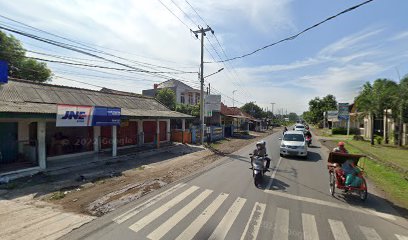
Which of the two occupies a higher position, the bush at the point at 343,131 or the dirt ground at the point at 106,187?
the bush at the point at 343,131

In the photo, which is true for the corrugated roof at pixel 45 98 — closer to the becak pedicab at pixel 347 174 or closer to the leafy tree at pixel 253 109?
the becak pedicab at pixel 347 174

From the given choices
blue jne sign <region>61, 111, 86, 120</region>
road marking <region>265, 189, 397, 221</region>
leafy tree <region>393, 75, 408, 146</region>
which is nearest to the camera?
road marking <region>265, 189, 397, 221</region>

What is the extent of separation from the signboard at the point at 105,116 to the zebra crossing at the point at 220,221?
313 inches

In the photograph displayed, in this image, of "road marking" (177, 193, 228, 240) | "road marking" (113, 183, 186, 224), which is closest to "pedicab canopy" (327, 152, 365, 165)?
"road marking" (177, 193, 228, 240)

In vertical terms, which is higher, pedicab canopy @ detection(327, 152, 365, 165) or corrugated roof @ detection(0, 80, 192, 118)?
corrugated roof @ detection(0, 80, 192, 118)

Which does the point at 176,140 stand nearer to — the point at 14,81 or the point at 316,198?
the point at 14,81

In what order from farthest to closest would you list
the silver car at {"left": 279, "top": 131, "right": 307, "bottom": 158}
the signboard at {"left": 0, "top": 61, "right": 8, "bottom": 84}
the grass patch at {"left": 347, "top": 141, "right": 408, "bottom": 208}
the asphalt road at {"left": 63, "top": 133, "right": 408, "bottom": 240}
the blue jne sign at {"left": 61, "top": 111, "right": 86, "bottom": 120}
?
1. the silver car at {"left": 279, "top": 131, "right": 307, "bottom": 158}
2. the blue jne sign at {"left": 61, "top": 111, "right": 86, "bottom": 120}
3. the signboard at {"left": 0, "top": 61, "right": 8, "bottom": 84}
4. the grass patch at {"left": 347, "top": 141, "right": 408, "bottom": 208}
5. the asphalt road at {"left": 63, "top": 133, "right": 408, "bottom": 240}

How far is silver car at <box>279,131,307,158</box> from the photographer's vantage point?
15430 millimetres

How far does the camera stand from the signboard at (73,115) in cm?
1177

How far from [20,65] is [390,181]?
36637mm

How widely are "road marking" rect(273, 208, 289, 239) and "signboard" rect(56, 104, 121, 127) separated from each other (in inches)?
423

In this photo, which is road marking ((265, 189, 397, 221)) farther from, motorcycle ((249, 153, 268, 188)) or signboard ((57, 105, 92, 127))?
signboard ((57, 105, 92, 127))

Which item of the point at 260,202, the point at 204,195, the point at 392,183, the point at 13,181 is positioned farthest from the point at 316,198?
the point at 13,181

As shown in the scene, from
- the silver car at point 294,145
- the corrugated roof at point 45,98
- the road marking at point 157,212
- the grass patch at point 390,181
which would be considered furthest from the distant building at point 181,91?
the road marking at point 157,212
